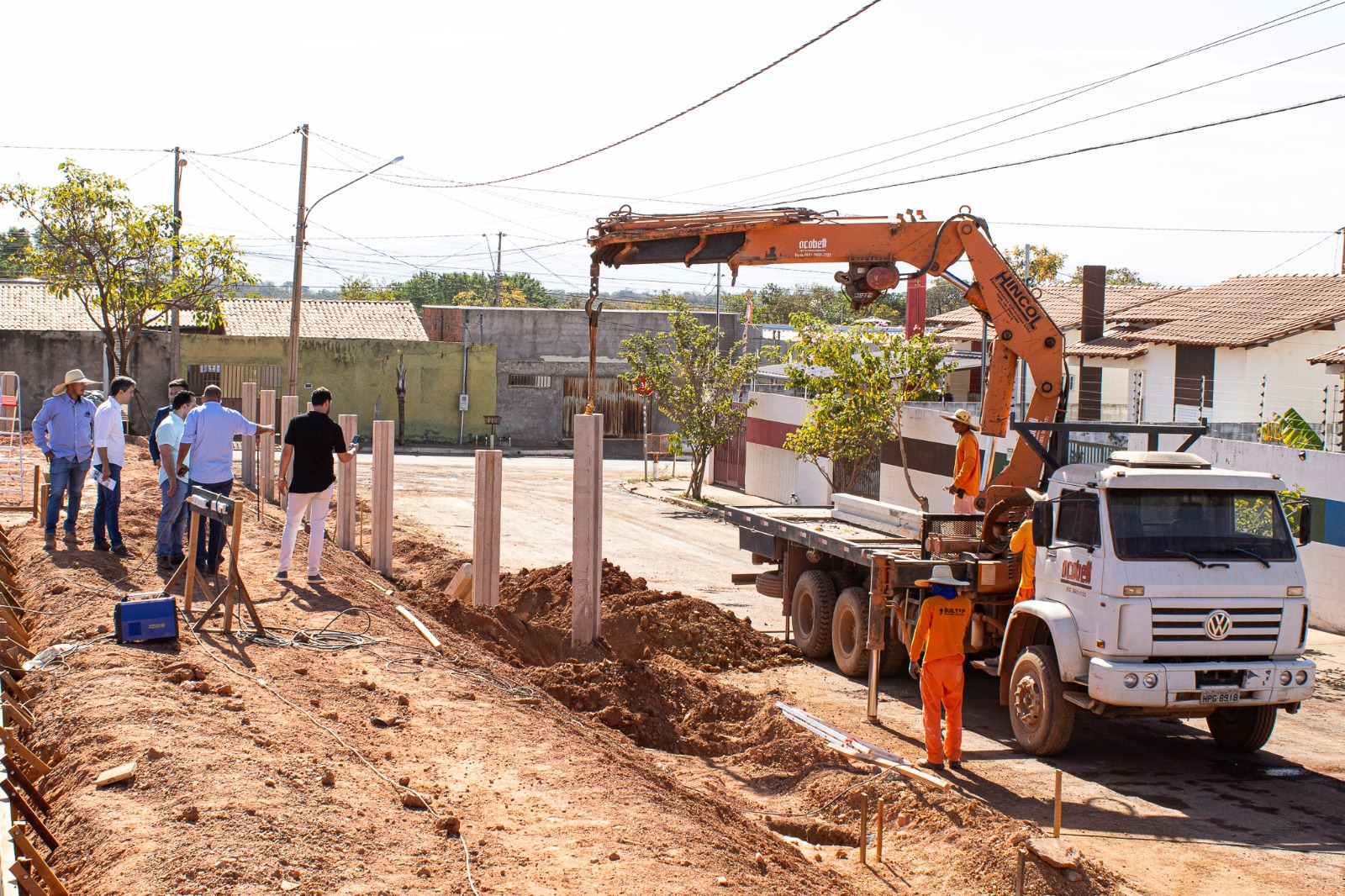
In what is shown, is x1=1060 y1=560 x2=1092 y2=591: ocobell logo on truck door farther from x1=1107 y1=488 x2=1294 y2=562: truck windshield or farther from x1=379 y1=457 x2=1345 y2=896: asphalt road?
x1=379 y1=457 x2=1345 y2=896: asphalt road

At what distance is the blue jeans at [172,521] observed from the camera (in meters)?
12.1

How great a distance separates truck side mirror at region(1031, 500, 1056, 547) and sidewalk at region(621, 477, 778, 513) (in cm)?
1833

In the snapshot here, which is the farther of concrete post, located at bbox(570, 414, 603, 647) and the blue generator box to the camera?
concrete post, located at bbox(570, 414, 603, 647)

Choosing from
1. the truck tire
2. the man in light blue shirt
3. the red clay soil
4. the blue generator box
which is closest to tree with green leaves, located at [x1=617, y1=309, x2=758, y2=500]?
the truck tire

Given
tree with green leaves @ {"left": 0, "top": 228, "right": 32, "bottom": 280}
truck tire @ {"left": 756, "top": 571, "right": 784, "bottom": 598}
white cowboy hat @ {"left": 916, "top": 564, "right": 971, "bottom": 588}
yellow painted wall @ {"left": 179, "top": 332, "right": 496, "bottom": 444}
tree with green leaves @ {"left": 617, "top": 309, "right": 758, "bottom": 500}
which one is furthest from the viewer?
tree with green leaves @ {"left": 0, "top": 228, "right": 32, "bottom": 280}

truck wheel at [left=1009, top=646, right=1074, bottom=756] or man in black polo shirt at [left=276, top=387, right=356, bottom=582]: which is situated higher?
man in black polo shirt at [left=276, top=387, right=356, bottom=582]

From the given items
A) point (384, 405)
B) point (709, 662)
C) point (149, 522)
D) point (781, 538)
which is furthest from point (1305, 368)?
point (384, 405)

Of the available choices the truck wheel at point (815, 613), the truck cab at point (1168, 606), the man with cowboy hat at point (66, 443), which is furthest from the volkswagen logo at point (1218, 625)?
the man with cowboy hat at point (66, 443)

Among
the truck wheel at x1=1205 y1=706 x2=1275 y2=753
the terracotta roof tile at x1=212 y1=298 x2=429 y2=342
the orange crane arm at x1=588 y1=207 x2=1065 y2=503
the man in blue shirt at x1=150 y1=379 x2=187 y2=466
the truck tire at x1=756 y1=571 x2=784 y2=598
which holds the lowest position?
the truck wheel at x1=1205 y1=706 x2=1275 y2=753

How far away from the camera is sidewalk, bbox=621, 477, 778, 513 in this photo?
3103cm

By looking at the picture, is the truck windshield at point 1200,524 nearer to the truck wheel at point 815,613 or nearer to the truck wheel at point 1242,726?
the truck wheel at point 1242,726

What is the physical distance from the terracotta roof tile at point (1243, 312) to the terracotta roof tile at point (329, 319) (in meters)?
27.7

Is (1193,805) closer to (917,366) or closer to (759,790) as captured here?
(759,790)

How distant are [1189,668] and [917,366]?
14.6 meters
